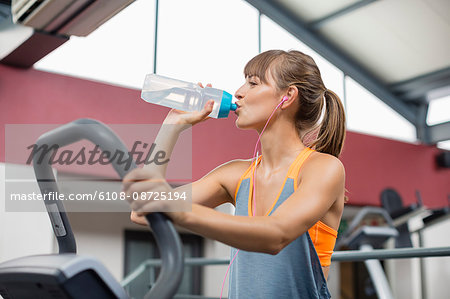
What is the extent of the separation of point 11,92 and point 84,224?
2.07 metres

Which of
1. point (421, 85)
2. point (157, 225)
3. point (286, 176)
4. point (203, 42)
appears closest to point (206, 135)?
point (203, 42)

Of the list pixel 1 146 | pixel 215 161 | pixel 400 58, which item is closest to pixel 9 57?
pixel 1 146

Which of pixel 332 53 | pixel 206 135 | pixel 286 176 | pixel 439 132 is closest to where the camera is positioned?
pixel 286 176

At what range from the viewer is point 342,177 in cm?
88

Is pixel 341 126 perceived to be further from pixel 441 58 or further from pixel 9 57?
pixel 441 58

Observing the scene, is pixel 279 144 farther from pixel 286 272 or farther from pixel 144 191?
pixel 144 191

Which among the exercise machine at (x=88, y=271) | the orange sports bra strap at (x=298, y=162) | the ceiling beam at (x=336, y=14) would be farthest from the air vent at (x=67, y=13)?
the ceiling beam at (x=336, y=14)

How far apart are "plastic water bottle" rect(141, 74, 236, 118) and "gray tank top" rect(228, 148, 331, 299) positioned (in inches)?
8.5

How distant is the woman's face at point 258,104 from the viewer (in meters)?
1.02

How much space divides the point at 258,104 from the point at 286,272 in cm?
34

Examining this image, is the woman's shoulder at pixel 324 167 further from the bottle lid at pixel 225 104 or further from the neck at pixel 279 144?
the bottle lid at pixel 225 104

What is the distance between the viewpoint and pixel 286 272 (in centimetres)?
92

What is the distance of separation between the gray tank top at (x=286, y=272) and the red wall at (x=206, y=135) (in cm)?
310

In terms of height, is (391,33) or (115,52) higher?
(391,33)
